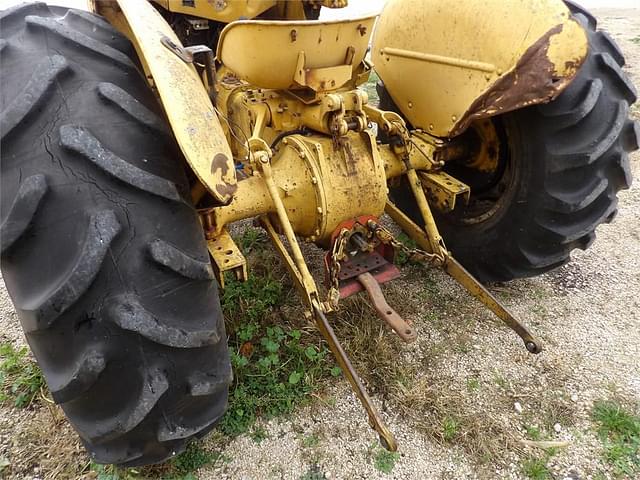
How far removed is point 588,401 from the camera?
1.99 m

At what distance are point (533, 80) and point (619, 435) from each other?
1344mm

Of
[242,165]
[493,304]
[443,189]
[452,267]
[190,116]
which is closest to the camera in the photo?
[190,116]

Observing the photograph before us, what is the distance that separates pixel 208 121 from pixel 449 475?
4.65 feet

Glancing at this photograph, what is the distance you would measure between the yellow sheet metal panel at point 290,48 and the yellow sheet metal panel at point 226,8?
0.53m

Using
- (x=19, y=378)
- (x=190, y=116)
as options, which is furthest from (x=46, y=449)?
(x=190, y=116)

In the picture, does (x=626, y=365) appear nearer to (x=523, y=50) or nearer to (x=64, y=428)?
(x=523, y=50)

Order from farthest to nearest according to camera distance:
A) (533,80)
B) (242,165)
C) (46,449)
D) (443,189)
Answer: (242,165)
(443,189)
(46,449)
(533,80)

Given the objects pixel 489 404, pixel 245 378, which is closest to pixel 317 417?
pixel 245 378

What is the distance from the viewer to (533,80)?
1.70 metres

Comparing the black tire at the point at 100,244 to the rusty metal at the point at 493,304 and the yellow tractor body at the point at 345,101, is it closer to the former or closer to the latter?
the yellow tractor body at the point at 345,101

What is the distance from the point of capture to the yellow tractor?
116 cm

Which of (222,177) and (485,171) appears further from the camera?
(485,171)

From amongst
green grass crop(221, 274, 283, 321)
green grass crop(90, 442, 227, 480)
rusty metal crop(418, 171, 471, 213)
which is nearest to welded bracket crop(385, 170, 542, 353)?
rusty metal crop(418, 171, 471, 213)

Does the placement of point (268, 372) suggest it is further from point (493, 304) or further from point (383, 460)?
point (493, 304)
